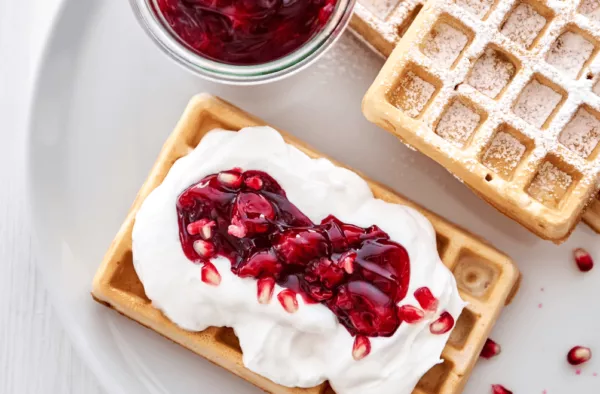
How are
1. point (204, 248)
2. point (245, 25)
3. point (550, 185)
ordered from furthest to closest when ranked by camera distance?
point (550, 185)
point (204, 248)
point (245, 25)

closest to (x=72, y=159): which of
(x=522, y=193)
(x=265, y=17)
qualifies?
(x=265, y=17)

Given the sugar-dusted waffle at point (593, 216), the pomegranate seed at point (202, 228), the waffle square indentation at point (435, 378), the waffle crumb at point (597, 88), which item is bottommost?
the waffle square indentation at point (435, 378)

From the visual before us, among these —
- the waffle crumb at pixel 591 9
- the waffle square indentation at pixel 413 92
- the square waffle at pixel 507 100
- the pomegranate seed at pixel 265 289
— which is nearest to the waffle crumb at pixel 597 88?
the square waffle at pixel 507 100

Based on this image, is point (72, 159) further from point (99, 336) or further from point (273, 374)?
point (273, 374)

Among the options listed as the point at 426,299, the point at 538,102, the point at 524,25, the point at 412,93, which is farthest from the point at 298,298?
the point at 524,25

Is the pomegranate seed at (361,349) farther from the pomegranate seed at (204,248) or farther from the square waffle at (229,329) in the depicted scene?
the pomegranate seed at (204,248)

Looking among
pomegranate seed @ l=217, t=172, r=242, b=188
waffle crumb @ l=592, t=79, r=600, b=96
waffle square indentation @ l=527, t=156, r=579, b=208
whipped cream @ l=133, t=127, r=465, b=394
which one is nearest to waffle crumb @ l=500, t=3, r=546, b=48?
waffle crumb @ l=592, t=79, r=600, b=96

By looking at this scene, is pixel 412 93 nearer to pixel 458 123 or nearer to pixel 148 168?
pixel 458 123
